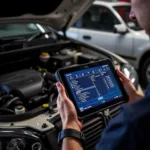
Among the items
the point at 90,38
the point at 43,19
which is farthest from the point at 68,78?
the point at 90,38

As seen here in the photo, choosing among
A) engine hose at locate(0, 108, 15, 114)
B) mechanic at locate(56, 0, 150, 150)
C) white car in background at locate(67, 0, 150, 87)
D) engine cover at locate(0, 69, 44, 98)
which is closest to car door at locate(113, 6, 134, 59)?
white car in background at locate(67, 0, 150, 87)

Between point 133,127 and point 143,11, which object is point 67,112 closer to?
point 133,127

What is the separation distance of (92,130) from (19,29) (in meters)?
1.42

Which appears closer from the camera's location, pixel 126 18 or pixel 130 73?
pixel 130 73

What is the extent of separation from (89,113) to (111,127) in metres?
0.57

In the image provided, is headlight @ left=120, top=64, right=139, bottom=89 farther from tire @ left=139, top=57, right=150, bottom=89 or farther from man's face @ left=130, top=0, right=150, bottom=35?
tire @ left=139, top=57, right=150, bottom=89

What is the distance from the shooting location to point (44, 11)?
2.58m

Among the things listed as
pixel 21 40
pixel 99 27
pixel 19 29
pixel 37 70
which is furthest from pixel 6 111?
pixel 99 27

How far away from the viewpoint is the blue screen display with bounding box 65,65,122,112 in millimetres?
1531

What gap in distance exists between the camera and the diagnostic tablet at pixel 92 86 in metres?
1.51

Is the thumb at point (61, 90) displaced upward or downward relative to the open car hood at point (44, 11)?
downward

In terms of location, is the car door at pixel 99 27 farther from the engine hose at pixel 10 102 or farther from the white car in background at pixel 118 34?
the engine hose at pixel 10 102

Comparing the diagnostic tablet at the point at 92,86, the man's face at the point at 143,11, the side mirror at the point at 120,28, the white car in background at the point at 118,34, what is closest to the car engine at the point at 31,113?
the diagnostic tablet at the point at 92,86

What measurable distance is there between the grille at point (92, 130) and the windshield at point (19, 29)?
48.9 inches
